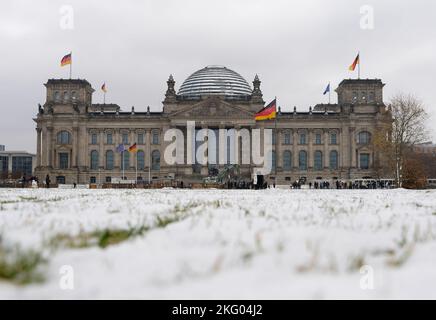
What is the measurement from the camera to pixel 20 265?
10.7ft

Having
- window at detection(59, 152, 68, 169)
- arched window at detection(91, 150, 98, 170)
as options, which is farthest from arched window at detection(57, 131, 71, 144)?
arched window at detection(91, 150, 98, 170)

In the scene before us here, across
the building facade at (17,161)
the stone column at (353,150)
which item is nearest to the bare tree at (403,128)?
the stone column at (353,150)

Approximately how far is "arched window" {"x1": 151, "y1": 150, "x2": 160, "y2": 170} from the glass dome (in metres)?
17.3

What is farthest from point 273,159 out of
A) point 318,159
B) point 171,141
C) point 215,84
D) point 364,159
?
point 215,84

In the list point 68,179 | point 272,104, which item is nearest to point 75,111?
point 68,179

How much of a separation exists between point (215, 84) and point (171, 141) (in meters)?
20.4

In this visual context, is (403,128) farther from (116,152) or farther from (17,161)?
(17,161)

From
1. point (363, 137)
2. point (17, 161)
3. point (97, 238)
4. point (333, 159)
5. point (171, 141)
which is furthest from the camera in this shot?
point (17, 161)

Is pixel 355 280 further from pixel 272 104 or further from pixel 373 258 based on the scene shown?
pixel 272 104

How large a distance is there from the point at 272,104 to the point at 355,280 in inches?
1917

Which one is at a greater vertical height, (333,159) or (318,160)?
(333,159)

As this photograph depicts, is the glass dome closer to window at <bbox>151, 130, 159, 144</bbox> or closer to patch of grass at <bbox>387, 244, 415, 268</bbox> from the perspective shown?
window at <bbox>151, 130, 159, 144</bbox>

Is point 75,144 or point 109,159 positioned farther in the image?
point 109,159

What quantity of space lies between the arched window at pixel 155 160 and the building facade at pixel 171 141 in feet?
0.67
